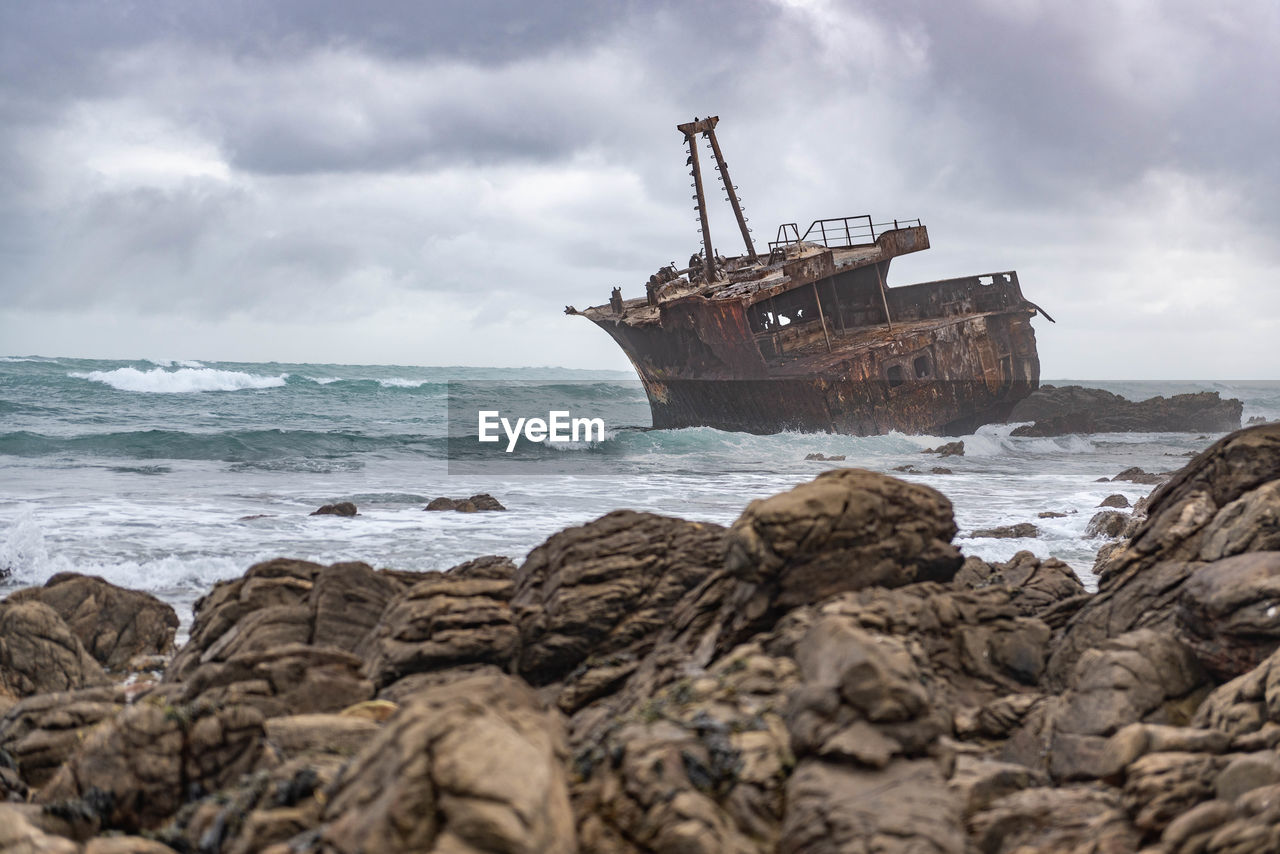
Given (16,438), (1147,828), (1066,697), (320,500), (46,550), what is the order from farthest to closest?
(16,438)
(320,500)
(46,550)
(1066,697)
(1147,828)

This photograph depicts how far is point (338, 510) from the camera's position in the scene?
57.9 feet

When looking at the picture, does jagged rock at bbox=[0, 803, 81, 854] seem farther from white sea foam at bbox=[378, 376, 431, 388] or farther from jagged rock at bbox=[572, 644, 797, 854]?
white sea foam at bbox=[378, 376, 431, 388]

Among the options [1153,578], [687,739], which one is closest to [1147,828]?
[687,739]

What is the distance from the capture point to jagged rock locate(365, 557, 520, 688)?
648 centimetres

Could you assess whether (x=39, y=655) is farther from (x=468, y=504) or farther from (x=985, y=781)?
(x=468, y=504)

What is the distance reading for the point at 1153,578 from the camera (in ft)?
22.7

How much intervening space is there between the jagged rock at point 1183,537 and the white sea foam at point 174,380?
5793 cm

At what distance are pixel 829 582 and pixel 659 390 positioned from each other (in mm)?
27429

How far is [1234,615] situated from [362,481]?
21.5 metres

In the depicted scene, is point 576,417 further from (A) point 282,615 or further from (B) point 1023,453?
(A) point 282,615

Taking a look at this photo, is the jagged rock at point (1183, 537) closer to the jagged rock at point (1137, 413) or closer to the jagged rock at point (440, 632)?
the jagged rock at point (440, 632)

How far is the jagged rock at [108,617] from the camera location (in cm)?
932

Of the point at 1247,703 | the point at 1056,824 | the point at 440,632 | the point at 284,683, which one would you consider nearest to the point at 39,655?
the point at 284,683

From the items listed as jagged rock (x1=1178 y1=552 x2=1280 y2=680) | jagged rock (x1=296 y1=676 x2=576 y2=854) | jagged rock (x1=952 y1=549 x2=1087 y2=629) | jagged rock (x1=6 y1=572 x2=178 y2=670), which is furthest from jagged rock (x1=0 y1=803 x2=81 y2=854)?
jagged rock (x1=1178 y1=552 x2=1280 y2=680)
